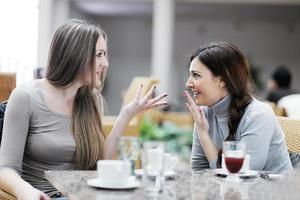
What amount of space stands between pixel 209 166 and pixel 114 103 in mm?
10573

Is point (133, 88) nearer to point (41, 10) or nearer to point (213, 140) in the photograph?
point (213, 140)

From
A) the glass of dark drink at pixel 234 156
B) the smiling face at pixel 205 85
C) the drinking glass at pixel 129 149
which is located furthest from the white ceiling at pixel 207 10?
the drinking glass at pixel 129 149

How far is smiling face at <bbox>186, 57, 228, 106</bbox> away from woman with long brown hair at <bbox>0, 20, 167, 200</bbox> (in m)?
0.24

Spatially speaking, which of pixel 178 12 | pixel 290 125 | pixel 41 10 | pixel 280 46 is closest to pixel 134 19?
pixel 178 12

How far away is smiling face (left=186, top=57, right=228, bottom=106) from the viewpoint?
75.9 inches

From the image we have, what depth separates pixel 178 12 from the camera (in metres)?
11.5

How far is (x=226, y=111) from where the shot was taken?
1.91 m

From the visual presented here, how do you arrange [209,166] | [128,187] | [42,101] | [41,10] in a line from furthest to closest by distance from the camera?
[41,10], [209,166], [42,101], [128,187]

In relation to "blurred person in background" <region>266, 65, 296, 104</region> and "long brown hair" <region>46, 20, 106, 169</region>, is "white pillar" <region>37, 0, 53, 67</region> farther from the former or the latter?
"long brown hair" <region>46, 20, 106, 169</region>

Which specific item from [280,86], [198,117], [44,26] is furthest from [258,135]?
[44,26]

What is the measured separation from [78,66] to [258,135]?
660 mm

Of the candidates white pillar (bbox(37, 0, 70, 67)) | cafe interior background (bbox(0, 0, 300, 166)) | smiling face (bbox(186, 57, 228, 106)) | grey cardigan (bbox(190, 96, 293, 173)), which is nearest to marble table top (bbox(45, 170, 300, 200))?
grey cardigan (bbox(190, 96, 293, 173))

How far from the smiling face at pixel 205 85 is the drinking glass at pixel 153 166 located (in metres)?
0.67

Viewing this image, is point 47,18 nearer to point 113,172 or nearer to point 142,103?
point 142,103
